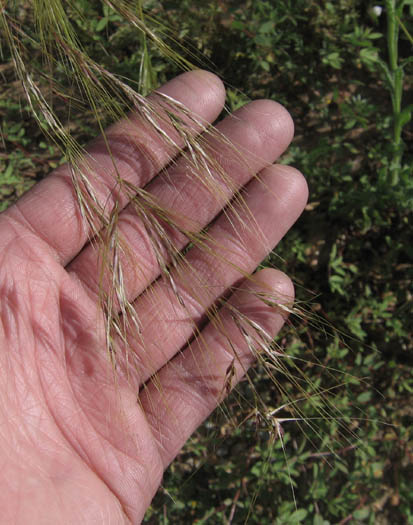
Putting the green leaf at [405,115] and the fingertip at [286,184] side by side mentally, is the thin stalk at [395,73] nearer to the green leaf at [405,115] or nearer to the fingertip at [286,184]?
the green leaf at [405,115]

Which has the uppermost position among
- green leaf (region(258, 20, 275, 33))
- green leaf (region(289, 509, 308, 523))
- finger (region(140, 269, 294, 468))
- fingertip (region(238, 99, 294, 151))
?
green leaf (region(258, 20, 275, 33))

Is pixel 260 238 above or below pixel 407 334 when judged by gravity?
above

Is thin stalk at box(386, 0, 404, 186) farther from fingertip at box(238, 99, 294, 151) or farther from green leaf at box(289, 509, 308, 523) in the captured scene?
green leaf at box(289, 509, 308, 523)

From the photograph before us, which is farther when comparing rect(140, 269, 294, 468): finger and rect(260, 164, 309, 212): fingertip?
rect(260, 164, 309, 212): fingertip

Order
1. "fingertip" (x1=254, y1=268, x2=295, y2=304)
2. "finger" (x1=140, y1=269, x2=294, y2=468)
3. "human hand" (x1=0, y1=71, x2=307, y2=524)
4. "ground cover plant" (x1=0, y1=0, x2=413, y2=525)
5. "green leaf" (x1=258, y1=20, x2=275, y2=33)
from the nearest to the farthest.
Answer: "human hand" (x1=0, y1=71, x2=307, y2=524) → "finger" (x1=140, y1=269, x2=294, y2=468) → "fingertip" (x1=254, y1=268, x2=295, y2=304) → "ground cover plant" (x1=0, y1=0, x2=413, y2=525) → "green leaf" (x1=258, y1=20, x2=275, y2=33)

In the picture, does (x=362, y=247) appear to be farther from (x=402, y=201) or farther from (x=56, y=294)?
(x=56, y=294)

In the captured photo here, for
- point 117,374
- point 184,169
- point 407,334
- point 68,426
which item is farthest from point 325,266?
point 68,426

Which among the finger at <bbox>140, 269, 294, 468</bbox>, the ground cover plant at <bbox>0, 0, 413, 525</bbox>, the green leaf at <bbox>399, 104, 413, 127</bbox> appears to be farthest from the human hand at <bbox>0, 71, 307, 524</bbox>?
the green leaf at <bbox>399, 104, 413, 127</bbox>

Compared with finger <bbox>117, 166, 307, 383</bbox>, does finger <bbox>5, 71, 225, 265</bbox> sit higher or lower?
higher
